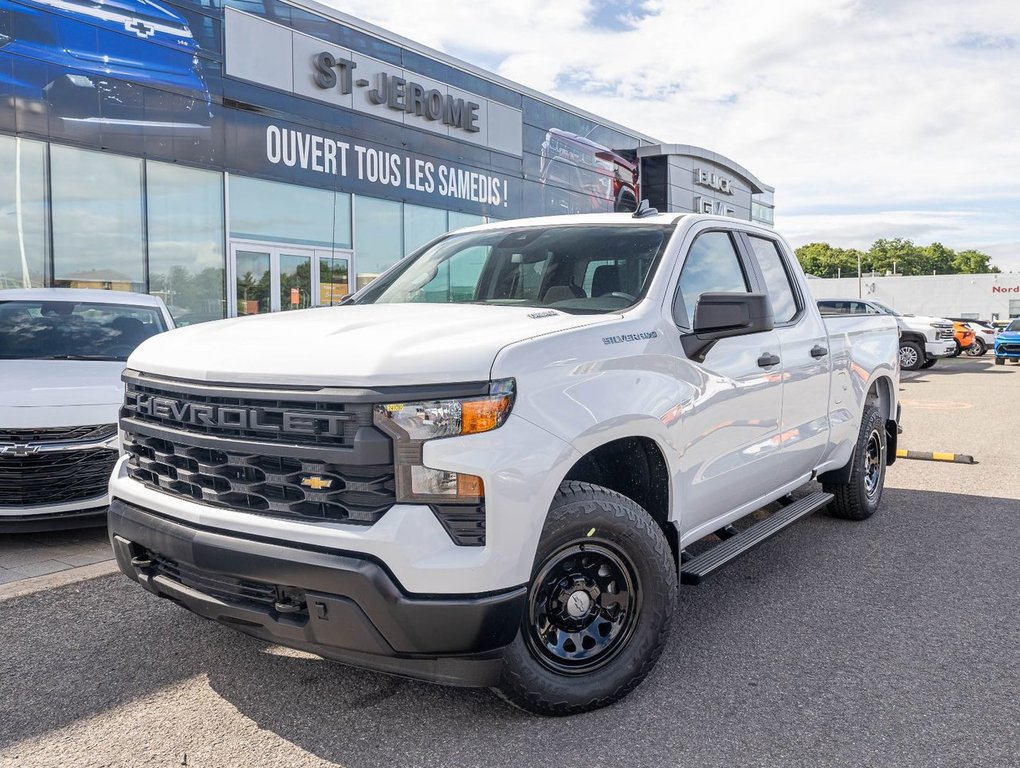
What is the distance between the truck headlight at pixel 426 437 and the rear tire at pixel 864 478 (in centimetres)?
383

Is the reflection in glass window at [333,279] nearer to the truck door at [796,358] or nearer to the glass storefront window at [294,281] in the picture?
the glass storefront window at [294,281]

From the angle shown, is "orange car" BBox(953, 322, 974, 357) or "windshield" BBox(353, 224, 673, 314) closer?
"windshield" BBox(353, 224, 673, 314)

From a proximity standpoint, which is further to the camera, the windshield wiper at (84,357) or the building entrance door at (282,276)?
the building entrance door at (282,276)

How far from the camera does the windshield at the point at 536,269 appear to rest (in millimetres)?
3943

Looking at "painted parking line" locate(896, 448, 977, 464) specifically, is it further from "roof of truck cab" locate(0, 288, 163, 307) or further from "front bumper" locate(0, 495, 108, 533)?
"roof of truck cab" locate(0, 288, 163, 307)

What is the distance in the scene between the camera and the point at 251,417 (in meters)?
2.88

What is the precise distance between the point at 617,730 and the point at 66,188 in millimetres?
12372

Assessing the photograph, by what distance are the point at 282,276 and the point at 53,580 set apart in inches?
469

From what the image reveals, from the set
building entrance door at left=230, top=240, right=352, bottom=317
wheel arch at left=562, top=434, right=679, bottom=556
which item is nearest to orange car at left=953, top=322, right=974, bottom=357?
building entrance door at left=230, top=240, right=352, bottom=317

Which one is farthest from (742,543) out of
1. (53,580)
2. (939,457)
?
(939,457)

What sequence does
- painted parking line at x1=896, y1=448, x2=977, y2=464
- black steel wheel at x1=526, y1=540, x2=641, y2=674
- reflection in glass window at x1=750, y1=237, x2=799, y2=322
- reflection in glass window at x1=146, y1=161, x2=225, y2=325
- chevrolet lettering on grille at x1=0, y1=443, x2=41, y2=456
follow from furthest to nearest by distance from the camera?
reflection in glass window at x1=146, y1=161, x2=225, y2=325 < painted parking line at x1=896, y1=448, x2=977, y2=464 < chevrolet lettering on grille at x1=0, y1=443, x2=41, y2=456 < reflection in glass window at x1=750, y1=237, x2=799, y2=322 < black steel wheel at x1=526, y1=540, x2=641, y2=674

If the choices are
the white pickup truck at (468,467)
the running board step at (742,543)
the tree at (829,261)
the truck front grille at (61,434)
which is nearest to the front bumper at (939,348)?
the running board step at (742,543)

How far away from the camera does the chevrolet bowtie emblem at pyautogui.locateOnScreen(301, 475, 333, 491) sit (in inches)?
109

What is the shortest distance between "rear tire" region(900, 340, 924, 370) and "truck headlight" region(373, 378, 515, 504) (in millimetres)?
22616
